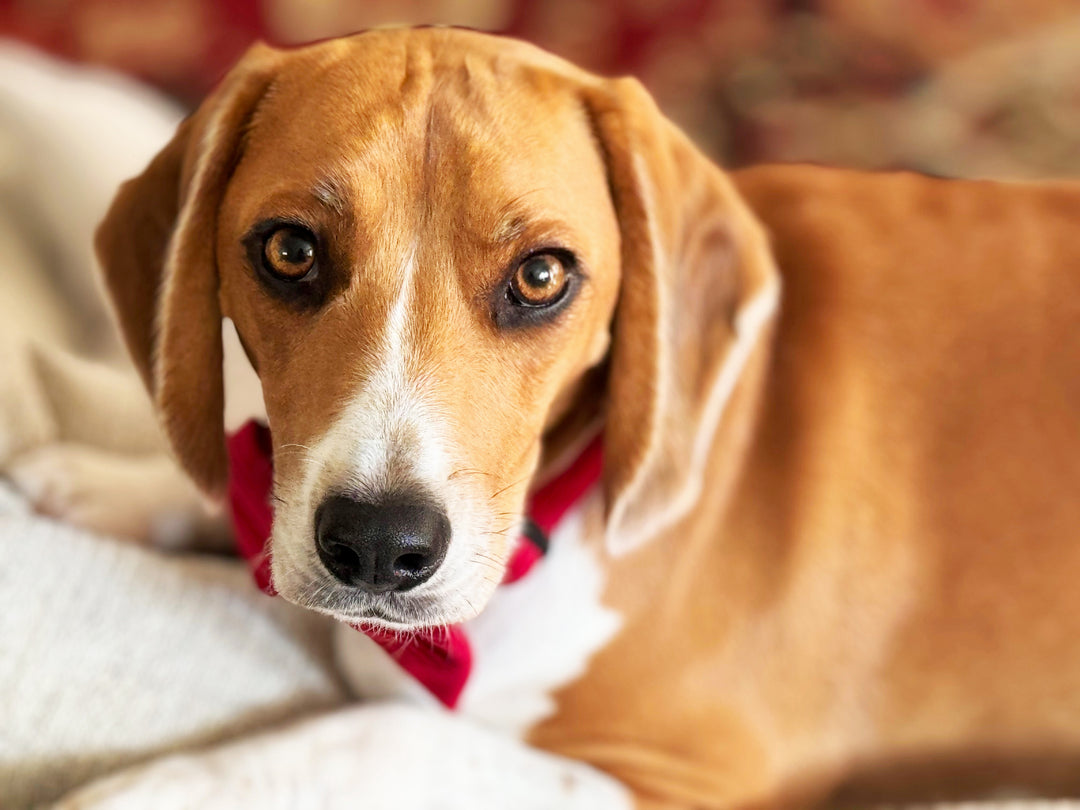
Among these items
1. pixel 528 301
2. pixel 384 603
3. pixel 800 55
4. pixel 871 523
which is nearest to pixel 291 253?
pixel 528 301

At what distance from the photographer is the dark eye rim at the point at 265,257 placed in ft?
3.90

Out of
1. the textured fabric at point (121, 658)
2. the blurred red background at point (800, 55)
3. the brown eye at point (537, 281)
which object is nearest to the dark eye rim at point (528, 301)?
the brown eye at point (537, 281)

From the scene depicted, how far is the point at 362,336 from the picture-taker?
1149 millimetres

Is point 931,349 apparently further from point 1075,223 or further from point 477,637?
point 477,637

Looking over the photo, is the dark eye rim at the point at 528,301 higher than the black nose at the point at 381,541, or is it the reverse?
the dark eye rim at the point at 528,301

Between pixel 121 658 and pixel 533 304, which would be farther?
pixel 121 658

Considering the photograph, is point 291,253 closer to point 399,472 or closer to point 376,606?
point 399,472

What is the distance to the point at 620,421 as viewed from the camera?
140 centimetres

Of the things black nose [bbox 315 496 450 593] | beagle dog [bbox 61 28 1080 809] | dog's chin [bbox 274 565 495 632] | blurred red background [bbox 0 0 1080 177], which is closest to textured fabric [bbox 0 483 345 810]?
beagle dog [bbox 61 28 1080 809]

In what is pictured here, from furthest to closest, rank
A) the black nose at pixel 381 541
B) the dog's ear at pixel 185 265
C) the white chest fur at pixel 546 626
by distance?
the white chest fur at pixel 546 626
the dog's ear at pixel 185 265
the black nose at pixel 381 541

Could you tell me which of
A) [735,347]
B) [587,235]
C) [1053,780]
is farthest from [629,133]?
[1053,780]

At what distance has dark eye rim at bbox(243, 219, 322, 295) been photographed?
119 cm

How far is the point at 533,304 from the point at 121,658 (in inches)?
34.2

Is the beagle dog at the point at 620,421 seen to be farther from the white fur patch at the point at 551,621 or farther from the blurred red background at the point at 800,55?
the blurred red background at the point at 800,55
